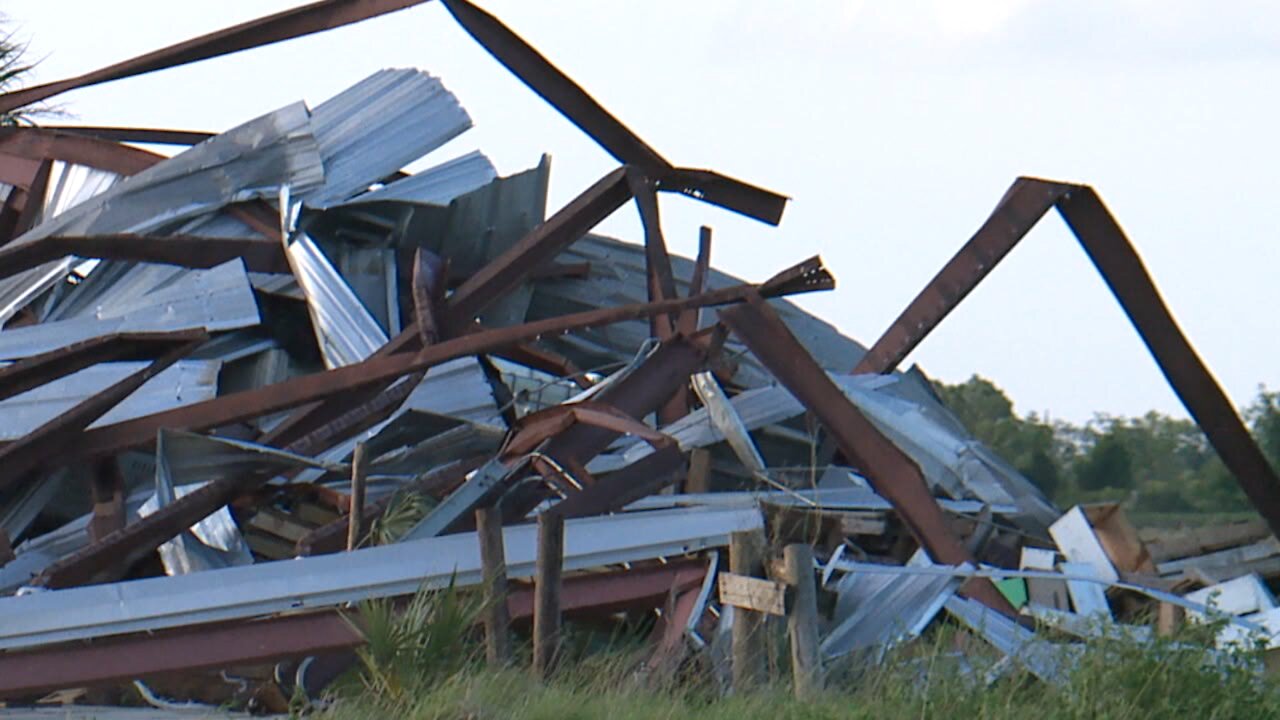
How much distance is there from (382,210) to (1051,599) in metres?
4.78

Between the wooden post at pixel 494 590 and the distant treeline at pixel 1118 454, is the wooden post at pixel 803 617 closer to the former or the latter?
the wooden post at pixel 494 590

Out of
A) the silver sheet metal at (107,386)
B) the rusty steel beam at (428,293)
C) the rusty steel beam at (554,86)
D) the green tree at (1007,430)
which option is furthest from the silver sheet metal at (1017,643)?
the green tree at (1007,430)

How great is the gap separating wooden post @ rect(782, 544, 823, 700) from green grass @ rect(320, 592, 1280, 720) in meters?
0.10

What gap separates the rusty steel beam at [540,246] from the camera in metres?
9.76

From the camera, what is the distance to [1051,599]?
8.48 metres

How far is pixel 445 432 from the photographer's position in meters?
9.01

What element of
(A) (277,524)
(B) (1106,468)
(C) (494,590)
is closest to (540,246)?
(A) (277,524)

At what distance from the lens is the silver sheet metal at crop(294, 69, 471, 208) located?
10523mm

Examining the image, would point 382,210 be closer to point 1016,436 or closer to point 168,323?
point 168,323

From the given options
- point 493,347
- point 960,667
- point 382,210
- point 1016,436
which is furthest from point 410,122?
point 1016,436

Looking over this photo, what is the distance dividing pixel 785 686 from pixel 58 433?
3877 millimetres

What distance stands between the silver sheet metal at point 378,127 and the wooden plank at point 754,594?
482 centimetres

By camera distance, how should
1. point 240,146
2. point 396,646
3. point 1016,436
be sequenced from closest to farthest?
1. point 396,646
2. point 240,146
3. point 1016,436

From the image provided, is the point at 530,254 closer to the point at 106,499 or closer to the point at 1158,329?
the point at 106,499
